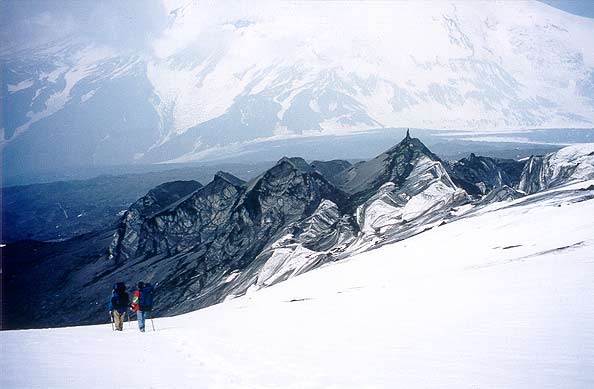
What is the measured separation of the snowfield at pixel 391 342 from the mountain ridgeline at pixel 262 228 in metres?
29.8

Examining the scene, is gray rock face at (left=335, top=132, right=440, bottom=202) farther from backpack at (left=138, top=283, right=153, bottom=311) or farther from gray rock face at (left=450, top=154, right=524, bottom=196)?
backpack at (left=138, top=283, right=153, bottom=311)

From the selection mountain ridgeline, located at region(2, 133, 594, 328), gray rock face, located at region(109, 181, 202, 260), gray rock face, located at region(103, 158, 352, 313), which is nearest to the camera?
mountain ridgeline, located at region(2, 133, 594, 328)

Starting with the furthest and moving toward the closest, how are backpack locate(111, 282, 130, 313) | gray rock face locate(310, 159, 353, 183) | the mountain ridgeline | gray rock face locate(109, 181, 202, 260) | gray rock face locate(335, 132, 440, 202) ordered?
gray rock face locate(310, 159, 353, 183)
gray rock face locate(109, 181, 202, 260)
gray rock face locate(335, 132, 440, 202)
the mountain ridgeline
backpack locate(111, 282, 130, 313)

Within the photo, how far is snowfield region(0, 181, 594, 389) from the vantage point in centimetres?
840

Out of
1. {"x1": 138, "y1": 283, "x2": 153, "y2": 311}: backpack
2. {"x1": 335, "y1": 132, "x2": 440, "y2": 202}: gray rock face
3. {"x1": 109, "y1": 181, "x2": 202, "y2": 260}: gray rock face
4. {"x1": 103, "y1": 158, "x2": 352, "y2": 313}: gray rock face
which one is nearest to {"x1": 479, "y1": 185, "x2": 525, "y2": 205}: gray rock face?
{"x1": 335, "y1": 132, "x2": 440, "y2": 202}: gray rock face

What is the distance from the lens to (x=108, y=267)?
260ft

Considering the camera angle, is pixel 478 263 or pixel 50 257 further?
pixel 50 257

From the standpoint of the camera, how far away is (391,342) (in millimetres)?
10938

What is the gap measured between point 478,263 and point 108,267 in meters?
74.4

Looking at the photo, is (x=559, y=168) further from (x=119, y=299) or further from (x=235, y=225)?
(x=119, y=299)

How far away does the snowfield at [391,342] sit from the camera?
840cm

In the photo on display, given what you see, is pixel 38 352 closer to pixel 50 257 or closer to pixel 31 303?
pixel 31 303

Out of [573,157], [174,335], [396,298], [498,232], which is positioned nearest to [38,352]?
[174,335]

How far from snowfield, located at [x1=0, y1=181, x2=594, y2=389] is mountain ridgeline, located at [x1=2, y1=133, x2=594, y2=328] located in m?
29.8
